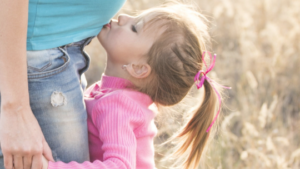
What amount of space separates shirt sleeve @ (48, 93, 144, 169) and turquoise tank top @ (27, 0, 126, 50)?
0.31 meters

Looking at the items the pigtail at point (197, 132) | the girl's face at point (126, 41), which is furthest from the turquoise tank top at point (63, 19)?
the pigtail at point (197, 132)

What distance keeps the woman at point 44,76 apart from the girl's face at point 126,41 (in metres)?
0.11

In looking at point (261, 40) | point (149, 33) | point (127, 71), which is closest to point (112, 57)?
point (127, 71)

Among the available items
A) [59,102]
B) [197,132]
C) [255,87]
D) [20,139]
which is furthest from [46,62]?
[255,87]

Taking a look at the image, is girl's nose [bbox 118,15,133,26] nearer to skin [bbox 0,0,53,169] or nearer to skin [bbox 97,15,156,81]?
skin [bbox 97,15,156,81]

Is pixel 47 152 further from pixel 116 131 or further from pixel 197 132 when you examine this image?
pixel 197 132

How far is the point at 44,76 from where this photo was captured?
4.49 ft

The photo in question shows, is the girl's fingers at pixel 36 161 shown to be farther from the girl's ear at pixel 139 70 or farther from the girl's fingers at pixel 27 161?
the girl's ear at pixel 139 70

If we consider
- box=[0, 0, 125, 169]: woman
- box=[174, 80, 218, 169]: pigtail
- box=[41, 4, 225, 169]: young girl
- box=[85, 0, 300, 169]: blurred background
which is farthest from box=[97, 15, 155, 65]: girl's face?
box=[85, 0, 300, 169]: blurred background

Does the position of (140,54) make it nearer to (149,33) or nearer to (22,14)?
(149,33)

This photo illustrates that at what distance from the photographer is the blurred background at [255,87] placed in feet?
8.73

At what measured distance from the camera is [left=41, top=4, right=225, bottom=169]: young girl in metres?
1.62

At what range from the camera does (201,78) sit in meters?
1.77

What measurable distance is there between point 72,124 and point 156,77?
1.67 feet
